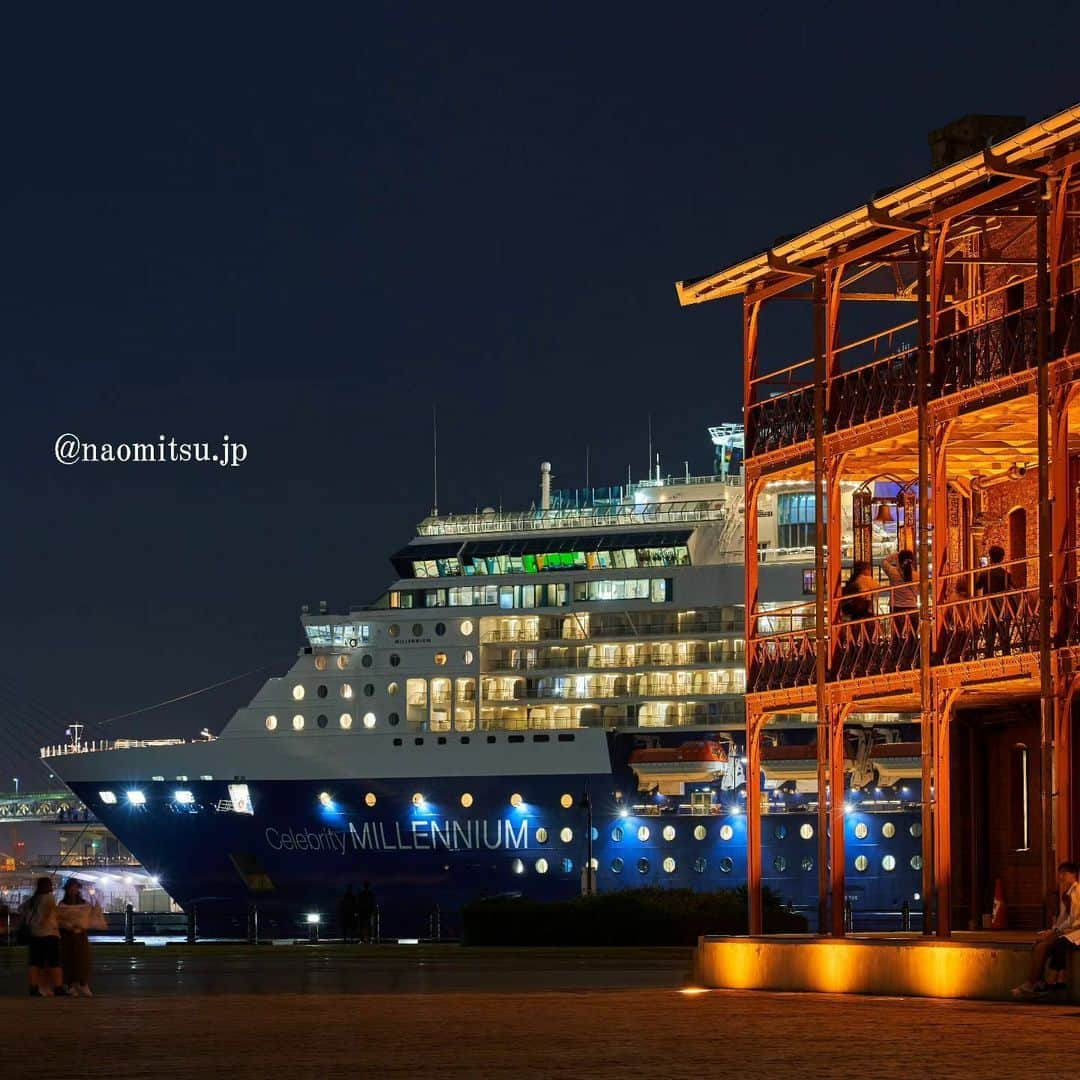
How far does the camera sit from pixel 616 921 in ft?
132

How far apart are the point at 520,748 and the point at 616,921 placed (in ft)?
109

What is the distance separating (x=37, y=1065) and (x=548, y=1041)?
331 centimetres

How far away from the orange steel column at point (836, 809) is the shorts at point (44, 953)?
8.39m

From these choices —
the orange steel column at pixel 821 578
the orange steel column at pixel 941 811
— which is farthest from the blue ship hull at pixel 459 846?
the orange steel column at pixel 941 811

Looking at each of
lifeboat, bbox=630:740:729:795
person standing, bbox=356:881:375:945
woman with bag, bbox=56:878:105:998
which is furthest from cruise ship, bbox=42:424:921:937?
woman with bag, bbox=56:878:105:998

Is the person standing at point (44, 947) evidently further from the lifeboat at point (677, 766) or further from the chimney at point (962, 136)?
the lifeboat at point (677, 766)

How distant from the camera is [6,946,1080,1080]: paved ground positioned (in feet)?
43.1

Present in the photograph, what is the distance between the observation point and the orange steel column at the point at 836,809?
2616 centimetres

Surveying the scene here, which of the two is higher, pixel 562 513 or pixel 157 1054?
pixel 562 513

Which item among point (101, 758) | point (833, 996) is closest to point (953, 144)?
point (833, 996)

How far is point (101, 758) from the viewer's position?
78.6 metres

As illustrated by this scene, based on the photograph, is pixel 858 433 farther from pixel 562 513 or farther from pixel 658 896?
pixel 562 513

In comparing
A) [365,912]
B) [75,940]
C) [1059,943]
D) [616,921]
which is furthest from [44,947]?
[365,912]

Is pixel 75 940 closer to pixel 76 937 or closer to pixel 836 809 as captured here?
pixel 76 937
